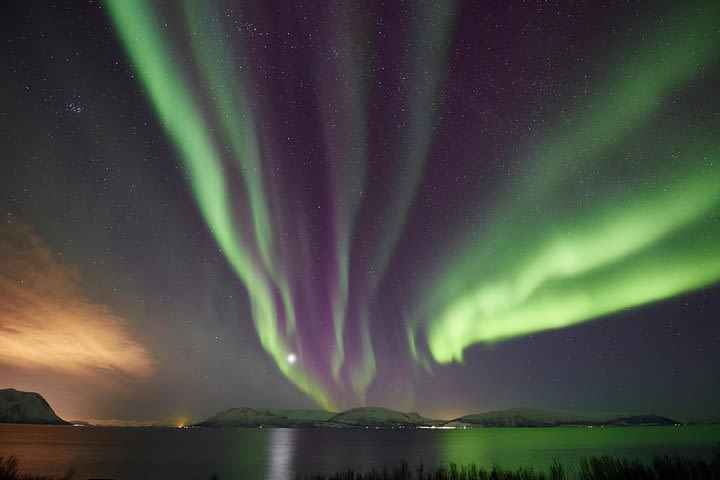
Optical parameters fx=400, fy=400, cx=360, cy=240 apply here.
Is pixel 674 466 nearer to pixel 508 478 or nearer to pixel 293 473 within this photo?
pixel 508 478

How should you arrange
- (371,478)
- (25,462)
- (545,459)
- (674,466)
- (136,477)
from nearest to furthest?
(674,466), (371,478), (136,477), (25,462), (545,459)

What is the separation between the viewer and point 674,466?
2322cm

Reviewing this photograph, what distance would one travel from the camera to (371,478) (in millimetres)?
25078

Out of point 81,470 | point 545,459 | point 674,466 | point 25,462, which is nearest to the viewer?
point 674,466

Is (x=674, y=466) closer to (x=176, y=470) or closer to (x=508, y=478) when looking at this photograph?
(x=508, y=478)

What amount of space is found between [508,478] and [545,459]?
216ft

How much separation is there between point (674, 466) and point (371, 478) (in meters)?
17.7

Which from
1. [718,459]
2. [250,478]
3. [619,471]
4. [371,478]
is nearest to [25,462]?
[250,478]

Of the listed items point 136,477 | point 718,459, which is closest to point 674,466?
point 718,459

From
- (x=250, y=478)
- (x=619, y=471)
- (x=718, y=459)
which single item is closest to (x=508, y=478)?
(x=619, y=471)

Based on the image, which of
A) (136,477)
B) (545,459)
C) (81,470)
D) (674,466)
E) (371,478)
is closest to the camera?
(674,466)

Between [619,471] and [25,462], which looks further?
[25,462]

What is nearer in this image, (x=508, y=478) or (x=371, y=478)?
(x=508, y=478)

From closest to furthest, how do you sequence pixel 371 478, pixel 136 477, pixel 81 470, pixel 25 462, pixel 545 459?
1. pixel 371 478
2. pixel 136 477
3. pixel 81 470
4. pixel 25 462
5. pixel 545 459
